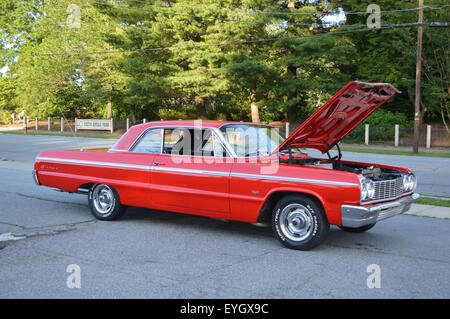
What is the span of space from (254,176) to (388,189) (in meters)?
1.72

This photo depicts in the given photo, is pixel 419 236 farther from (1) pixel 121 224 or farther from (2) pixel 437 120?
(2) pixel 437 120

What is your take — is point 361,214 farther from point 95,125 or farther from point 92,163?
point 95,125

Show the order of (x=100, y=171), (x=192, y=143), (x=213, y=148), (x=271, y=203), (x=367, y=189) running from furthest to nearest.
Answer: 1. (x=100, y=171)
2. (x=192, y=143)
3. (x=213, y=148)
4. (x=271, y=203)
5. (x=367, y=189)

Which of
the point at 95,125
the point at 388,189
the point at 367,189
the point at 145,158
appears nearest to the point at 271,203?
the point at 367,189

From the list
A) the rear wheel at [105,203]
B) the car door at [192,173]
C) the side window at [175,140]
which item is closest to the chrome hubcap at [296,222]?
the car door at [192,173]

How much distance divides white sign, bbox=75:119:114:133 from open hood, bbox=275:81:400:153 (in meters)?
38.9

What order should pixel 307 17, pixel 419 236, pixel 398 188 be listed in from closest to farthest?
pixel 398 188, pixel 419 236, pixel 307 17

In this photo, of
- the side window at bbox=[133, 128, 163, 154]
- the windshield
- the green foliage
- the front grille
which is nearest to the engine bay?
the front grille

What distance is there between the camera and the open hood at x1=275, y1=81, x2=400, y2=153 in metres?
5.94

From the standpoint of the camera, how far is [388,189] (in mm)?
5973
